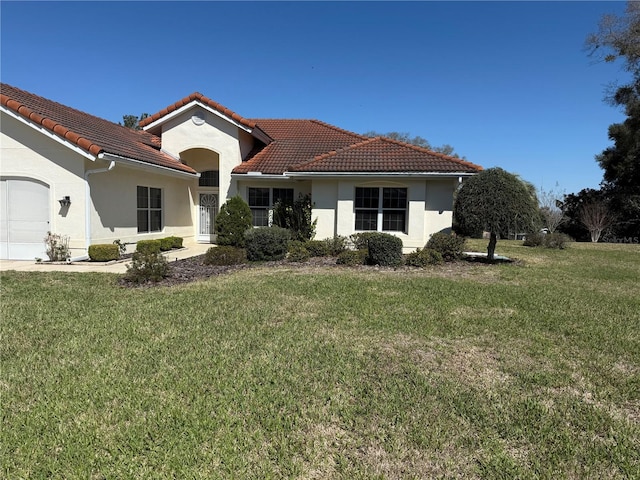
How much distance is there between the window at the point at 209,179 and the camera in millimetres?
18281

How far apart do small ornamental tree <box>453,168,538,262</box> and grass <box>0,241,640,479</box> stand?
15.8 ft

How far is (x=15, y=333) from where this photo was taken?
5.26 m

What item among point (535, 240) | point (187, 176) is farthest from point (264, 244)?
point (535, 240)

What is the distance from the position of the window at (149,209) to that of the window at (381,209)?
27.8 ft

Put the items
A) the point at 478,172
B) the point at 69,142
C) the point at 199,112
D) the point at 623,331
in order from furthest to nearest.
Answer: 1. the point at 199,112
2. the point at 478,172
3. the point at 69,142
4. the point at 623,331

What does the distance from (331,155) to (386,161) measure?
240 centimetres

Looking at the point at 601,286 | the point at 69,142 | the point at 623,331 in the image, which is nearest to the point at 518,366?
the point at 623,331

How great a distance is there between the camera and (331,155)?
1566 centimetres

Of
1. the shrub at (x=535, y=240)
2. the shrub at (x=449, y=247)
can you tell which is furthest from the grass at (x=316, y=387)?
the shrub at (x=535, y=240)

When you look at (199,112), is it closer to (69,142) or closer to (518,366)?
(69,142)

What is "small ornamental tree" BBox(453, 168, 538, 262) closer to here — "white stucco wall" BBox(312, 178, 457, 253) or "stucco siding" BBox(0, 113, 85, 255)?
"white stucco wall" BBox(312, 178, 457, 253)

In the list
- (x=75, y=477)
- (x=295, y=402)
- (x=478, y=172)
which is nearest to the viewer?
(x=75, y=477)

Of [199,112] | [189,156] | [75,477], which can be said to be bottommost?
[75,477]

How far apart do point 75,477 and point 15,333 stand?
3.79 m
